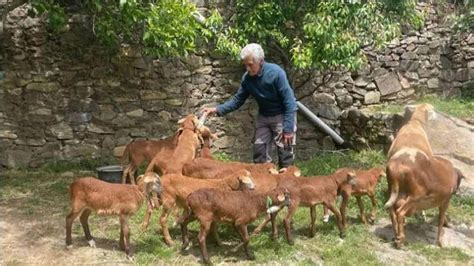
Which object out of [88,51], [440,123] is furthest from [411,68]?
[88,51]

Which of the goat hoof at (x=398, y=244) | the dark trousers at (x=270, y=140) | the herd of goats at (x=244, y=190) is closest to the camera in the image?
the herd of goats at (x=244, y=190)

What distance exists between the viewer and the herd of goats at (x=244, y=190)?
505cm

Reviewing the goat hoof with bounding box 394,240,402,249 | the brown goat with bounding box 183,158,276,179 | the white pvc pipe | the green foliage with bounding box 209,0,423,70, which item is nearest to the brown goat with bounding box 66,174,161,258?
the brown goat with bounding box 183,158,276,179

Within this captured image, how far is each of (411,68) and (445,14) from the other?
141cm

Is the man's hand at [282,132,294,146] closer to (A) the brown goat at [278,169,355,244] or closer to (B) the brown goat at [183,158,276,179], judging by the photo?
(B) the brown goat at [183,158,276,179]

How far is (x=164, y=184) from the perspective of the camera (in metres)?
5.33

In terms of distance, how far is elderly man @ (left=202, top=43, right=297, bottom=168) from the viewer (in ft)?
20.7

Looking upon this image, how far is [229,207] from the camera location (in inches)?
195

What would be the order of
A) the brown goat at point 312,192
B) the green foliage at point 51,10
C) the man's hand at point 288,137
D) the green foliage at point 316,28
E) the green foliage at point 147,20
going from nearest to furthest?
the brown goat at point 312,192 → the man's hand at point 288,137 → the green foliage at point 51,10 → the green foliage at point 147,20 → the green foliage at point 316,28

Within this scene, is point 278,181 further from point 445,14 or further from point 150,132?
point 445,14

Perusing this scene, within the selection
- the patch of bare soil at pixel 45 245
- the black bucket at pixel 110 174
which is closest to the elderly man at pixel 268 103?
the black bucket at pixel 110 174

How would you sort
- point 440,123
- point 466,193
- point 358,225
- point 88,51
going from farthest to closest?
1. point 88,51
2. point 440,123
3. point 466,193
4. point 358,225

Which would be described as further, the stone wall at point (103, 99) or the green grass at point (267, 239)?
the stone wall at point (103, 99)

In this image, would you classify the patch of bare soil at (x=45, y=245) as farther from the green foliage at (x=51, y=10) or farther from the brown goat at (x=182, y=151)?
the green foliage at (x=51, y=10)
